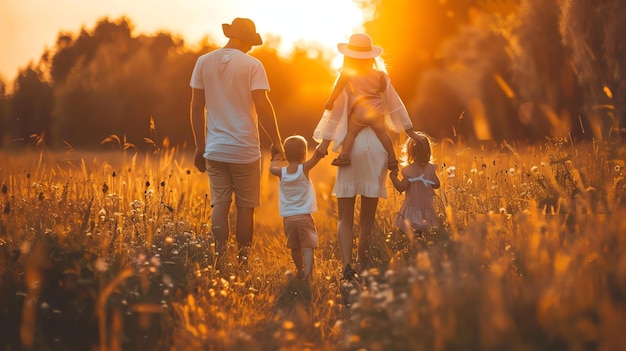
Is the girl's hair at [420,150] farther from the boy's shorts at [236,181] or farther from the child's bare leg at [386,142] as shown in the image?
the boy's shorts at [236,181]

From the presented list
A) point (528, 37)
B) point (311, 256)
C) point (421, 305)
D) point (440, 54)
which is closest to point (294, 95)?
point (440, 54)

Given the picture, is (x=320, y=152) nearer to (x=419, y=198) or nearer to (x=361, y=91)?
(x=361, y=91)

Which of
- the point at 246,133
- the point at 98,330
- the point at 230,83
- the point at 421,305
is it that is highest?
the point at 230,83

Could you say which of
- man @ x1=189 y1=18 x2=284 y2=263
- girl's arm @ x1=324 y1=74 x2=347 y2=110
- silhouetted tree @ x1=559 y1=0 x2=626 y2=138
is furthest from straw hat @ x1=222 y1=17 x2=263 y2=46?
silhouetted tree @ x1=559 y1=0 x2=626 y2=138

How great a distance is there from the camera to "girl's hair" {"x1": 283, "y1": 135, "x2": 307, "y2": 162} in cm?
677

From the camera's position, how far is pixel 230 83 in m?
7.21

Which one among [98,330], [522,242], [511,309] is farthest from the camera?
[522,242]

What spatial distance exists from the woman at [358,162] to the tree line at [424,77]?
997 centimetres

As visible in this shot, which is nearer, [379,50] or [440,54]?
[379,50]

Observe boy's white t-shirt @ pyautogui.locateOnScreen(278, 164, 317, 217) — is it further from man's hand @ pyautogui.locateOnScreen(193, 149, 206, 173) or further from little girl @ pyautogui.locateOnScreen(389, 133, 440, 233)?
man's hand @ pyautogui.locateOnScreen(193, 149, 206, 173)

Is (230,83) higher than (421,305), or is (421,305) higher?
(230,83)

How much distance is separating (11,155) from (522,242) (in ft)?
20.2

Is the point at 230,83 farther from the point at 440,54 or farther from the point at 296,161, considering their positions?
the point at 440,54

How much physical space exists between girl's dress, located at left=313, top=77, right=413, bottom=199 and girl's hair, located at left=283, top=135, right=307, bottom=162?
25cm
